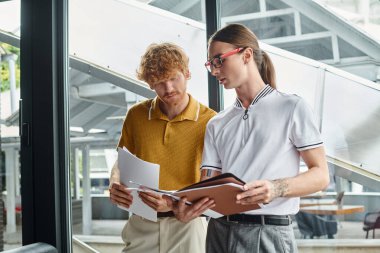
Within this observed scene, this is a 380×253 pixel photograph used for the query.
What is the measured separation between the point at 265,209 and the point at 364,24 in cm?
118

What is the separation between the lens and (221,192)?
1.55 metres

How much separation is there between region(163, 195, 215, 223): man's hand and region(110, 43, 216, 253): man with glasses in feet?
0.98

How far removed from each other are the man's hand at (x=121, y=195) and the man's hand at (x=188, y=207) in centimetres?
25

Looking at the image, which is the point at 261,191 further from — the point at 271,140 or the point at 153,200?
the point at 153,200

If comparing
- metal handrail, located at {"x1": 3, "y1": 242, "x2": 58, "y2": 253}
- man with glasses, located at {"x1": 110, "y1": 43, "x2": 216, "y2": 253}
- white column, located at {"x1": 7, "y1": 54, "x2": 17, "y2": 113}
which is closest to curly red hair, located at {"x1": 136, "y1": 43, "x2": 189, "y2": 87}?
man with glasses, located at {"x1": 110, "y1": 43, "x2": 216, "y2": 253}

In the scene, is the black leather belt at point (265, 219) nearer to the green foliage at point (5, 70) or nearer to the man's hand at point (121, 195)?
the man's hand at point (121, 195)

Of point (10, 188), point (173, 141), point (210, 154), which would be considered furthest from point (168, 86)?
point (10, 188)

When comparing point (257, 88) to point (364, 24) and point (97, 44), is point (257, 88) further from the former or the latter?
point (97, 44)

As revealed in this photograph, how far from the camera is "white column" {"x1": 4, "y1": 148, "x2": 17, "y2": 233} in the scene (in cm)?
360

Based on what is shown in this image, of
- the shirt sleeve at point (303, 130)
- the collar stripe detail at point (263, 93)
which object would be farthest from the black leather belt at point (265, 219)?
the collar stripe detail at point (263, 93)

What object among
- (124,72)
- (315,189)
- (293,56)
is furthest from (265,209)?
(124,72)

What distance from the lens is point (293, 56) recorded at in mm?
2537

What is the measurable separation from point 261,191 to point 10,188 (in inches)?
103

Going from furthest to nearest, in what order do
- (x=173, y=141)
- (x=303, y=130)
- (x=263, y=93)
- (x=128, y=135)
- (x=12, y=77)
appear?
(x=12, y=77), (x=128, y=135), (x=173, y=141), (x=263, y=93), (x=303, y=130)
